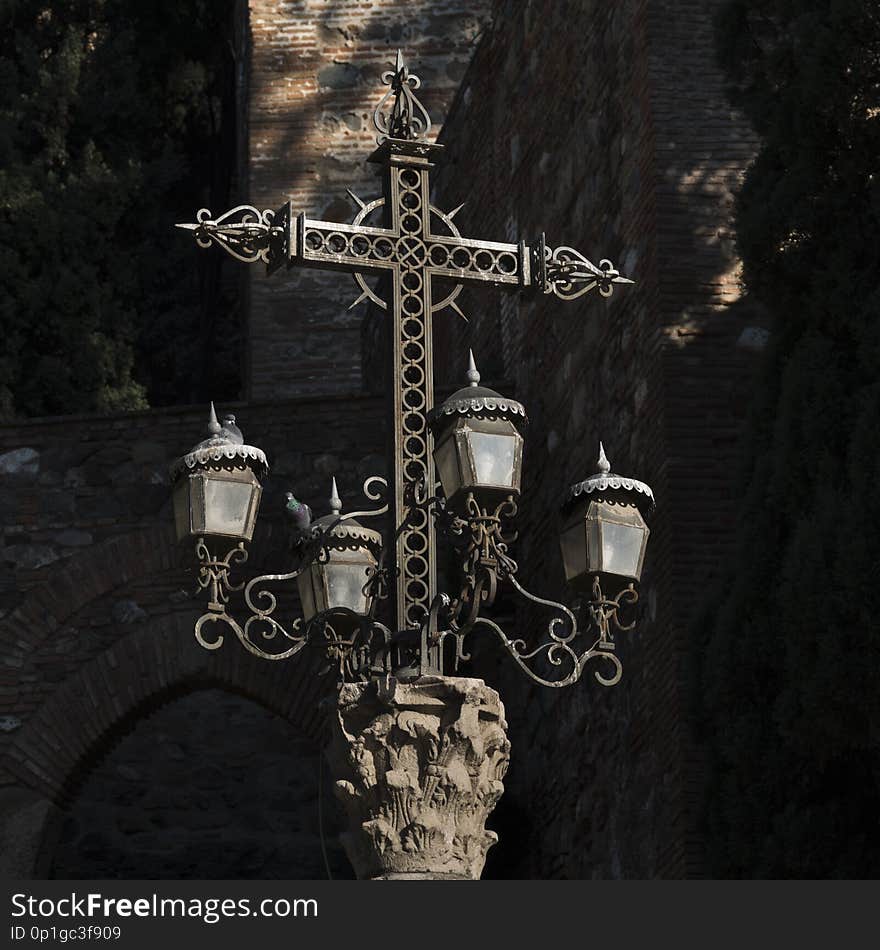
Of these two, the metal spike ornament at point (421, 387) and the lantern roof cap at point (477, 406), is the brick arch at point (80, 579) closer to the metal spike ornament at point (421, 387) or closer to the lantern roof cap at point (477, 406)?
the metal spike ornament at point (421, 387)

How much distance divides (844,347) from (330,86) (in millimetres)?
9837

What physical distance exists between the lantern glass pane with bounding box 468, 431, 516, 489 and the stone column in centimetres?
57

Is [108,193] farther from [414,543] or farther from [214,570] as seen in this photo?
[414,543]

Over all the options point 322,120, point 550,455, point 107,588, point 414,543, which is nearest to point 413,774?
point 414,543

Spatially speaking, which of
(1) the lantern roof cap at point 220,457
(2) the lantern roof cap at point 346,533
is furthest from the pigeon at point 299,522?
(1) the lantern roof cap at point 220,457

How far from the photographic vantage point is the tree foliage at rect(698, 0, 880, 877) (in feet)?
25.6

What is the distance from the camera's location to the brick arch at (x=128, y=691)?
40.6 ft

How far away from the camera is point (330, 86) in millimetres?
17781

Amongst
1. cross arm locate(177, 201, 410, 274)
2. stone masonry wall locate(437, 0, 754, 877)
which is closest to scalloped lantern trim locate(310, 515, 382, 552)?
cross arm locate(177, 201, 410, 274)

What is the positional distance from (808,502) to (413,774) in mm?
2545

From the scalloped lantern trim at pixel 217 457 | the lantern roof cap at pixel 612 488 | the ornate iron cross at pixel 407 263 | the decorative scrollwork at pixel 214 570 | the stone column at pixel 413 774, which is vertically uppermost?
the ornate iron cross at pixel 407 263

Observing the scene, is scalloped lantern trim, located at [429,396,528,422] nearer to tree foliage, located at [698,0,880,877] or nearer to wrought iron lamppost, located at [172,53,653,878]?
wrought iron lamppost, located at [172,53,653,878]

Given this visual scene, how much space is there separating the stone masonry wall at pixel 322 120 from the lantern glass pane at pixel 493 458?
418 inches

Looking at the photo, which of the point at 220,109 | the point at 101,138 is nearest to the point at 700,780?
the point at 101,138
